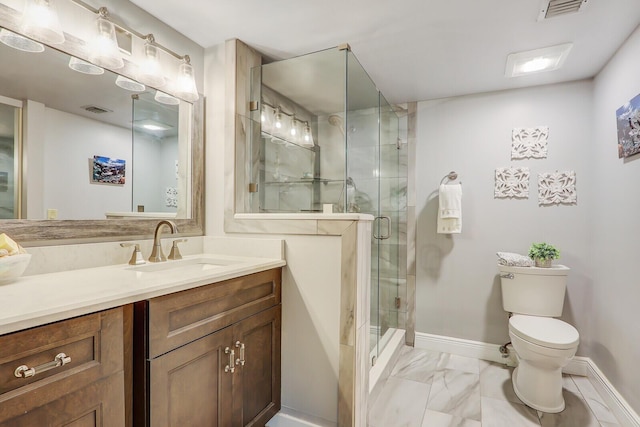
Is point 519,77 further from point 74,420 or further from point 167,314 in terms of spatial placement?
point 74,420

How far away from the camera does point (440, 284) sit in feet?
9.25

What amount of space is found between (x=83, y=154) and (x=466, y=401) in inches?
100

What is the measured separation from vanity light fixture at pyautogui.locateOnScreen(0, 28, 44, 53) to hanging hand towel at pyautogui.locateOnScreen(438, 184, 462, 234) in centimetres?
263

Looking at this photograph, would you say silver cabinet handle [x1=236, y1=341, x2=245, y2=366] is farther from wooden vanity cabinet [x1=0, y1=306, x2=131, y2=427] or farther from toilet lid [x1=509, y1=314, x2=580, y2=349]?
toilet lid [x1=509, y1=314, x2=580, y2=349]

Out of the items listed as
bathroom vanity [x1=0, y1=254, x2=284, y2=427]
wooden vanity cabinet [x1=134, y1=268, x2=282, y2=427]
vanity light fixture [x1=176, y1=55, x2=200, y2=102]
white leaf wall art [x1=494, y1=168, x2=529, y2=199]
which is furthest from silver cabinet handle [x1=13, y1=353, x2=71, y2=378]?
white leaf wall art [x1=494, y1=168, x2=529, y2=199]

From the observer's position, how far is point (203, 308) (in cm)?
125

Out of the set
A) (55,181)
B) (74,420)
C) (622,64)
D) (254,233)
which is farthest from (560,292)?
(55,181)

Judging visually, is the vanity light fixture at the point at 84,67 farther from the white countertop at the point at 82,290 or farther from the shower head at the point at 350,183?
the shower head at the point at 350,183

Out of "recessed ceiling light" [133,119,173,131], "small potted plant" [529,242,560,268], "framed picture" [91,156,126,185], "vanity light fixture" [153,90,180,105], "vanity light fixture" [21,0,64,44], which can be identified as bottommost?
"small potted plant" [529,242,560,268]

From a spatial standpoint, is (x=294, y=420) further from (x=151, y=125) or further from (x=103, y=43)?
(x=103, y=43)

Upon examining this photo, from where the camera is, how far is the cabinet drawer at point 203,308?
1068mm

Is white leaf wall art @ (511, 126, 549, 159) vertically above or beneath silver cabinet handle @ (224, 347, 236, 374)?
above

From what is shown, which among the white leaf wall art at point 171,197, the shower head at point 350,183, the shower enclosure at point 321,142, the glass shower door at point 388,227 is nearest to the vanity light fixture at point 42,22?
the white leaf wall art at point 171,197

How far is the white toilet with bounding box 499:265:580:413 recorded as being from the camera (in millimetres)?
1864
